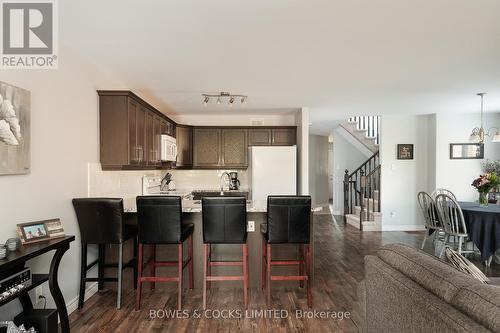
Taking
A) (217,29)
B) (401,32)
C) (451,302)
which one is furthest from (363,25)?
(451,302)

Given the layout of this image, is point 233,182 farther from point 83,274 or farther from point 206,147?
point 83,274

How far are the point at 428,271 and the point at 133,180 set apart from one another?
3782 mm

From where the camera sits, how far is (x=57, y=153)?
245 cm

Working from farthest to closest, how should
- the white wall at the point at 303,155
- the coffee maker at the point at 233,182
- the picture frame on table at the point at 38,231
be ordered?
the coffee maker at the point at 233,182, the white wall at the point at 303,155, the picture frame on table at the point at 38,231

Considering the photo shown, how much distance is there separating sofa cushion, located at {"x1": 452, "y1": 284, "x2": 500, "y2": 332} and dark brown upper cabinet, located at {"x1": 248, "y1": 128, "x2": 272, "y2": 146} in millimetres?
4452

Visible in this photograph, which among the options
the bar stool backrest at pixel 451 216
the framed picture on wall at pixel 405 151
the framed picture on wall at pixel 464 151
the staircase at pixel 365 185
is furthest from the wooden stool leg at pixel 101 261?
the framed picture on wall at pixel 464 151

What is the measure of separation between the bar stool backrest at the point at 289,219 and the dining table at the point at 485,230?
8.30 feet

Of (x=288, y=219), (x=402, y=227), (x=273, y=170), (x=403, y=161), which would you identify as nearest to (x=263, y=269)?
(x=288, y=219)

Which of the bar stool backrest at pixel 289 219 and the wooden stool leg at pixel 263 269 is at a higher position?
the bar stool backrest at pixel 289 219

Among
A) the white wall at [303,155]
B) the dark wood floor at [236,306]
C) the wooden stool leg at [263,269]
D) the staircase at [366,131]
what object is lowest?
the dark wood floor at [236,306]

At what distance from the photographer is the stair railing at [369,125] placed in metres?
6.95

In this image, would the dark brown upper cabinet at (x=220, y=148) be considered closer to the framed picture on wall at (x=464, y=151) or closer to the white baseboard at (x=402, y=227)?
the white baseboard at (x=402, y=227)

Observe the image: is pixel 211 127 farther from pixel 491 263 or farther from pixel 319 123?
pixel 491 263

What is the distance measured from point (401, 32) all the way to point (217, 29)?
146cm
